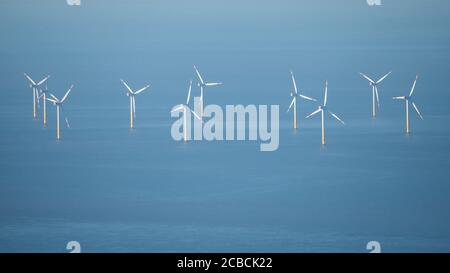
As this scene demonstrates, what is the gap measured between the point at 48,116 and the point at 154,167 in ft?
102

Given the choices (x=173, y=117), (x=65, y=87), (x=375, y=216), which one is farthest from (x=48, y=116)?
(x=375, y=216)

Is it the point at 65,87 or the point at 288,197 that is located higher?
the point at 65,87

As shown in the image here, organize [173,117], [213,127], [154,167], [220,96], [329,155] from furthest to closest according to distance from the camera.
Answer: [220,96] < [173,117] < [213,127] < [329,155] < [154,167]

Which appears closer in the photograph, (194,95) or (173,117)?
(173,117)

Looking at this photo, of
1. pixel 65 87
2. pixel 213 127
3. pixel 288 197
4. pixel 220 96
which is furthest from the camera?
pixel 65 87

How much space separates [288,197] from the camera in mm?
48406

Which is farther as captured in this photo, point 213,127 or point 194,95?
point 194,95

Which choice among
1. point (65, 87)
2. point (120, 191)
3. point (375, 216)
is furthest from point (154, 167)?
point (65, 87)

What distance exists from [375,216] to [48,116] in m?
47.8

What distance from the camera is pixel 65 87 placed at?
11050 centimetres
